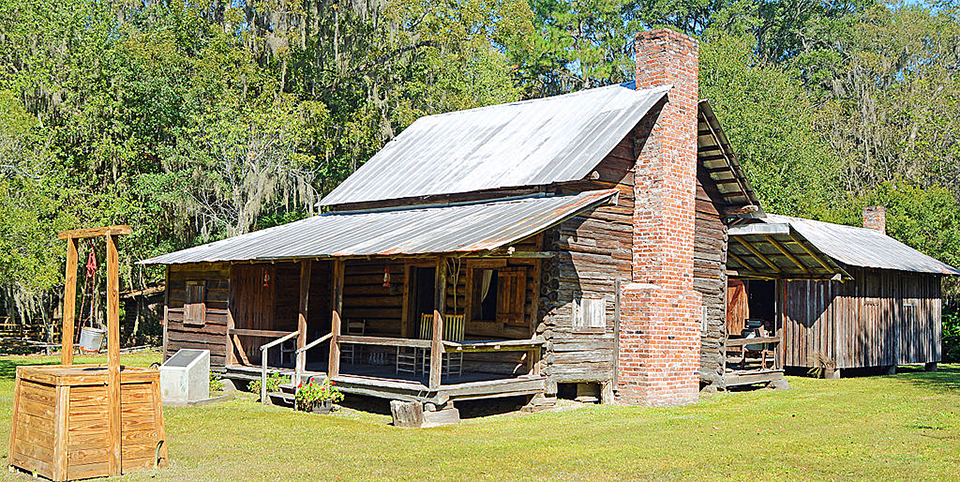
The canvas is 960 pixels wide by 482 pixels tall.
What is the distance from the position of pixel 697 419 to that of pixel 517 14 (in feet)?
85.6

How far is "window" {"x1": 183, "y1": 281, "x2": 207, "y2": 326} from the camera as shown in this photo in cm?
1989

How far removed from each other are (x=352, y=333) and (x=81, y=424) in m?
10.1

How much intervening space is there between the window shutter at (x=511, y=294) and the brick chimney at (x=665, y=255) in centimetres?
211

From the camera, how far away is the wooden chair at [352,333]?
19.2m

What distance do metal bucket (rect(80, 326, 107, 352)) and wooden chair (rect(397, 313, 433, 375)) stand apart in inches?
441

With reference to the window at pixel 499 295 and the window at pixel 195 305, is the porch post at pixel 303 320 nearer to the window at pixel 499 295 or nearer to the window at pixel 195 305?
the window at pixel 499 295

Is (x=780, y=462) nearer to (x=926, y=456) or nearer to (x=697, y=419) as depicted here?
(x=926, y=456)

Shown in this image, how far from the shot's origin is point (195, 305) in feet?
66.0

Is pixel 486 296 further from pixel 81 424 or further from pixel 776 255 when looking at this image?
pixel 81 424

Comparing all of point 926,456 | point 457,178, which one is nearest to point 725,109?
point 457,178

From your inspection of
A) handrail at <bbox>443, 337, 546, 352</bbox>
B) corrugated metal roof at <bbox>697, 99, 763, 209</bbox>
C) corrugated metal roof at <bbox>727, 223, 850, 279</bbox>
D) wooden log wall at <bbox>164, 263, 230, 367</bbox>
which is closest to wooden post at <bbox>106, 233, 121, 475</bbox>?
handrail at <bbox>443, 337, 546, 352</bbox>

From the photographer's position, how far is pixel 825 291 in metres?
23.0

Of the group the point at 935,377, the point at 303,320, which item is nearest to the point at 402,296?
the point at 303,320

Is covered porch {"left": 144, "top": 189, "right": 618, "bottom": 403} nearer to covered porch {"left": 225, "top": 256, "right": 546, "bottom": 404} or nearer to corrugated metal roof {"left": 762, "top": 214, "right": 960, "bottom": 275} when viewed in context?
covered porch {"left": 225, "top": 256, "right": 546, "bottom": 404}
